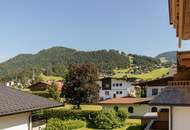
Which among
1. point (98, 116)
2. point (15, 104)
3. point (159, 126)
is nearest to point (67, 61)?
point (98, 116)

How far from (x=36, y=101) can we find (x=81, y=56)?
469ft

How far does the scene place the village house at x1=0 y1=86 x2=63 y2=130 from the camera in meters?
12.3

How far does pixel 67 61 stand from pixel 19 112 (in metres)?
147

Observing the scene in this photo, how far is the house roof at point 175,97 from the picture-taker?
15.8 metres

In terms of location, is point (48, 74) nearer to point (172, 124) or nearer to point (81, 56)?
point (81, 56)

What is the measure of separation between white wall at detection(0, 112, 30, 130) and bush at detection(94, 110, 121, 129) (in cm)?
1512

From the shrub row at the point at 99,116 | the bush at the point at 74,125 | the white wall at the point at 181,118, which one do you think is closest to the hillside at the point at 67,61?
the shrub row at the point at 99,116

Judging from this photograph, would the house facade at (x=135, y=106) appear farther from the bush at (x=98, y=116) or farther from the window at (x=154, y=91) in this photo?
the bush at (x=98, y=116)

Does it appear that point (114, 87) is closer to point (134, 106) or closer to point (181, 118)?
point (134, 106)

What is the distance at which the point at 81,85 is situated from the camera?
46000 mm

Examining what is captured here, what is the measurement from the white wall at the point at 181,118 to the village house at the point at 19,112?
6130 mm

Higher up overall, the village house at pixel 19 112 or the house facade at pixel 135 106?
the village house at pixel 19 112

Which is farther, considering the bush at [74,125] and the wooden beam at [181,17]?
the bush at [74,125]

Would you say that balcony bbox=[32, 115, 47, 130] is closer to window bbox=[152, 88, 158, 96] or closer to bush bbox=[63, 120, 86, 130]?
bush bbox=[63, 120, 86, 130]
